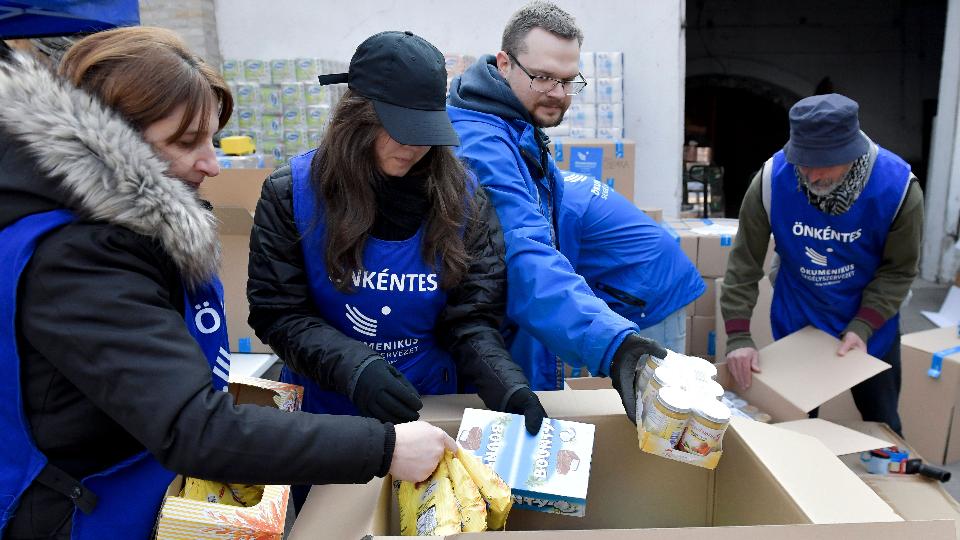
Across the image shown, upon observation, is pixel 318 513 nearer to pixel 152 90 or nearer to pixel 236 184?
pixel 152 90

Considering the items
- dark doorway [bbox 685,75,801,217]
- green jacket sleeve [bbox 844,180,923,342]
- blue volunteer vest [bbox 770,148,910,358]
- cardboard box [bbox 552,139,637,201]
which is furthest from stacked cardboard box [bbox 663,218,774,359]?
dark doorway [bbox 685,75,801,217]

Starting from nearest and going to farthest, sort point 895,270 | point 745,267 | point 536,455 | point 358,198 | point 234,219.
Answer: point 536,455 < point 358,198 < point 895,270 < point 745,267 < point 234,219

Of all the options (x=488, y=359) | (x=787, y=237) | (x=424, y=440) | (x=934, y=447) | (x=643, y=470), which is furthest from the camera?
(x=934, y=447)

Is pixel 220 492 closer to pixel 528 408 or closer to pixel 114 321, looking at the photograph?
pixel 114 321

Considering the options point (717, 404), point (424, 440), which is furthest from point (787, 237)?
point (424, 440)

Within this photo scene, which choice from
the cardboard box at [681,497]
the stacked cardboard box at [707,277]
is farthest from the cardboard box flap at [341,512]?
the stacked cardboard box at [707,277]

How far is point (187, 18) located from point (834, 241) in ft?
19.6

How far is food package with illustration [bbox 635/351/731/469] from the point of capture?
1.15 m

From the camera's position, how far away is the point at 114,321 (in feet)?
2.85

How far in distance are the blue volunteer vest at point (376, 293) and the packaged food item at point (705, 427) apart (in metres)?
0.62

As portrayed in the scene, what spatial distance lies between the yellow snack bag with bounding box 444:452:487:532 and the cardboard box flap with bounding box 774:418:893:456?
1.21 metres

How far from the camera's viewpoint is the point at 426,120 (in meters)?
1.43

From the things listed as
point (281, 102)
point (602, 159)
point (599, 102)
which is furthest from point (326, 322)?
point (599, 102)

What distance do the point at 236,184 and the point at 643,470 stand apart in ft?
9.48
